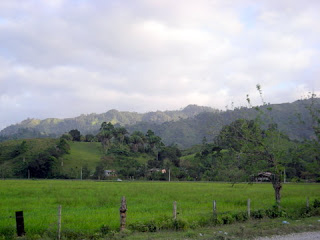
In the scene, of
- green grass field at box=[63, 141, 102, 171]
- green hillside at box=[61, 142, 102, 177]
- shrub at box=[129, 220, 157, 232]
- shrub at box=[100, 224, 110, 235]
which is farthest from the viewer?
green grass field at box=[63, 141, 102, 171]

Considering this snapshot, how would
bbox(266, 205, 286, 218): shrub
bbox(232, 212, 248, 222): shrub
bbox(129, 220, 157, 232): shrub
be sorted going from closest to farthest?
bbox(129, 220, 157, 232): shrub < bbox(232, 212, 248, 222): shrub < bbox(266, 205, 286, 218): shrub

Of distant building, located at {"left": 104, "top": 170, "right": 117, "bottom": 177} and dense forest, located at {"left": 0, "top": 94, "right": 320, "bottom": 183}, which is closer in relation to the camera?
dense forest, located at {"left": 0, "top": 94, "right": 320, "bottom": 183}

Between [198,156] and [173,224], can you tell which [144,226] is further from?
[198,156]

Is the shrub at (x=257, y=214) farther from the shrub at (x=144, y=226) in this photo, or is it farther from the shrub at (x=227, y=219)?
the shrub at (x=144, y=226)

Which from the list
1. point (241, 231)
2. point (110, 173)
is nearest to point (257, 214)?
point (241, 231)

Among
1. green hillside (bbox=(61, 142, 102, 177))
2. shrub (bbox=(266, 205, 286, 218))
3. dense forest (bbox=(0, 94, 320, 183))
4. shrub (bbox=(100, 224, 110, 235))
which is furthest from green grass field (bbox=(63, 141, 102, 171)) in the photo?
shrub (bbox=(100, 224, 110, 235))

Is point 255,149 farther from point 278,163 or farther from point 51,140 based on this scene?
point 51,140

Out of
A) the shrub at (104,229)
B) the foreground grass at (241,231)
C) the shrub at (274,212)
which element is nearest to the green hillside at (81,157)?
the shrub at (274,212)

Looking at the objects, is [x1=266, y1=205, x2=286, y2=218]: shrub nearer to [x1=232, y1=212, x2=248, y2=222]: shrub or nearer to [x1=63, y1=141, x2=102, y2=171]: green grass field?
[x1=232, y1=212, x2=248, y2=222]: shrub

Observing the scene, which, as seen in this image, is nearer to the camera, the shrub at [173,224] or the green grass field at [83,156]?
the shrub at [173,224]

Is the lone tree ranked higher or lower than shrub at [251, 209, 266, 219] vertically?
higher

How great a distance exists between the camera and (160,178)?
265 feet

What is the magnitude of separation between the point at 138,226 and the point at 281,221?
306 inches

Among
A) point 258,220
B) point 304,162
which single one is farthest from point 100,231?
point 304,162
